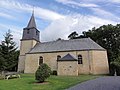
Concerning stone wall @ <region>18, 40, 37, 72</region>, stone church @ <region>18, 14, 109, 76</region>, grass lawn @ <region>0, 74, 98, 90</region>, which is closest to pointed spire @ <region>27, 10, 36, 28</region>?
stone church @ <region>18, 14, 109, 76</region>

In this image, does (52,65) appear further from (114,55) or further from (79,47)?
(114,55)

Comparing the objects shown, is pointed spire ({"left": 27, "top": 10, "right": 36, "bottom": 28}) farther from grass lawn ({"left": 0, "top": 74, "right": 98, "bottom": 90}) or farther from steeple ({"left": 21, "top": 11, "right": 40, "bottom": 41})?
grass lawn ({"left": 0, "top": 74, "right": 98, "bottom": 90})

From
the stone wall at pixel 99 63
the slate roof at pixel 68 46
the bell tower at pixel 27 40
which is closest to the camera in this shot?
the stone wall at pixel 99 63

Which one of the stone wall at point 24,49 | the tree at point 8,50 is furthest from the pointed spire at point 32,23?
the tree at point 8,50

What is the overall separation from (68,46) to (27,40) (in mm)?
12003

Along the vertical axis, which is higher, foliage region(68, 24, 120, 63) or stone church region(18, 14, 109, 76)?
foliage region(68, 24, 120, 63)

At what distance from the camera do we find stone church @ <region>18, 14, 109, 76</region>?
104ft

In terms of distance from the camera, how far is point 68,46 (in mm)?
36844

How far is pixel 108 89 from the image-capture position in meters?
9.66

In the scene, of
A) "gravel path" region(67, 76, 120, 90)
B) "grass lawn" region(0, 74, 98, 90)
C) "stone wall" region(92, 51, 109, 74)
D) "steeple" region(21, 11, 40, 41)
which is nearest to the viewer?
"gravel path" region(67, 76, 120, 90)

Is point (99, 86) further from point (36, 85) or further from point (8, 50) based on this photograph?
point (8, 50)

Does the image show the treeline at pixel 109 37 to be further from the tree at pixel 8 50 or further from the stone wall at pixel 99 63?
the tree at pixel 8 50

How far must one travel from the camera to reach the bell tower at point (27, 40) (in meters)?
41.9

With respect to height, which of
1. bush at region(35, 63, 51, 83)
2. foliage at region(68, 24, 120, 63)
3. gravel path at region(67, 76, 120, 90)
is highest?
foliage at region(68, 24, 120, 63)
